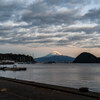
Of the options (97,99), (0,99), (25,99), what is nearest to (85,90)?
(97,99)

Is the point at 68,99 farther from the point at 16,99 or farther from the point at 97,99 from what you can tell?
the point at 16,99

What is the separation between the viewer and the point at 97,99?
15.0m

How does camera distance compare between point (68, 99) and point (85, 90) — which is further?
point (85, 90)

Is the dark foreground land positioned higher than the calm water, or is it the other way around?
the dark foreground land

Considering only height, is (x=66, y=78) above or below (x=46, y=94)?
below

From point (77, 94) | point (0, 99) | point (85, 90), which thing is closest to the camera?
point (0, 99)

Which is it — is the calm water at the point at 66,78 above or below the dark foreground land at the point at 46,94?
below

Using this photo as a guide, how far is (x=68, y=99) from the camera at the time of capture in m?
15.0

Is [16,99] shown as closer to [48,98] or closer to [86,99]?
[48,98]

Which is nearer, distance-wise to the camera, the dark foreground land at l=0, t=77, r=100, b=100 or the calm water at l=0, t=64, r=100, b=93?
the dark foreground land at l=0, t=77, r=100, b=100

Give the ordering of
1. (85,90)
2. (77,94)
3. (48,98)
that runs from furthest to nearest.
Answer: (85,90) < (77,94) < (48,98)

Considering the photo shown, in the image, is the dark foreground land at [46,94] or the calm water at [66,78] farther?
the calm water at [66,78]

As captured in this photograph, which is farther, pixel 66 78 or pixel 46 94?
pixel 66 78

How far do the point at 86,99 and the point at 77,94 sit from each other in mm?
2481
